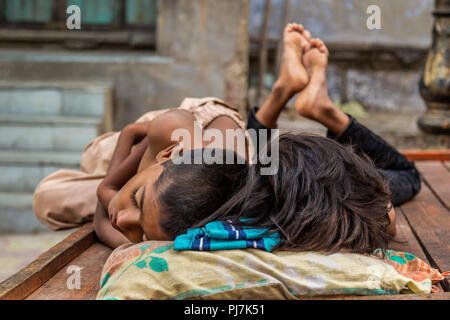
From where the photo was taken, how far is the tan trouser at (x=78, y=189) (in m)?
2.07

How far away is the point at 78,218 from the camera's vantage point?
2088 millimetres

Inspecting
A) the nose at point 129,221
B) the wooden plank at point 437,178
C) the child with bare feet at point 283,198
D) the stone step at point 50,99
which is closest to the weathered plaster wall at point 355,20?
the stone step at point 50,99

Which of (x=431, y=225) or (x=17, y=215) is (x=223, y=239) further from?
(x=17, y=215)

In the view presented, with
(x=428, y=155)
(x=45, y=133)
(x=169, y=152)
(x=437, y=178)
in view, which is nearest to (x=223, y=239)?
(x=169, y=152)

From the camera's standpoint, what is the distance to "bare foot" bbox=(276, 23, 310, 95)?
2289mm

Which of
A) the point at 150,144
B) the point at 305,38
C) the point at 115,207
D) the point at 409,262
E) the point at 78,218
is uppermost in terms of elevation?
the point at 305,38

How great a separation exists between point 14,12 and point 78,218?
349 cm

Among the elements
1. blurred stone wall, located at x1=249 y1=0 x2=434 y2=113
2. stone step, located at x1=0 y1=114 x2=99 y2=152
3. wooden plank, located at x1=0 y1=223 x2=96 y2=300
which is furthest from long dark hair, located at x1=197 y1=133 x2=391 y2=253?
blurred stone wall, located at x1=249 y1=0 x2=434 y2=113

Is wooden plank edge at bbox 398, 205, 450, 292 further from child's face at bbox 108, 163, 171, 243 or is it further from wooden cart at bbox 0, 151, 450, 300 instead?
child's face at bbox 108, 163, 171, 243

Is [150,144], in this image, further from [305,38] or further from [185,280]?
[305,38]

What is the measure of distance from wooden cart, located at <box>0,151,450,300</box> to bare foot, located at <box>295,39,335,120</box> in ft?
1.64

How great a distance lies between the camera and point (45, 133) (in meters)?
4.02

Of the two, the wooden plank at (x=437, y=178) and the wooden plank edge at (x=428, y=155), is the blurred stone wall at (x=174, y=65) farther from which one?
the wooden plank at (x=437, y=178)
